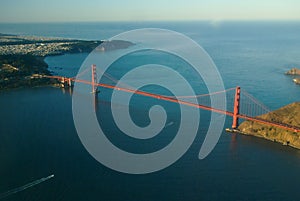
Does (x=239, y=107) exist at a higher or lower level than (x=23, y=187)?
higher

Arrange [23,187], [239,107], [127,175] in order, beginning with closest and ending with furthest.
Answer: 1. [23,187]
2. [127,175]
3. [239,107]

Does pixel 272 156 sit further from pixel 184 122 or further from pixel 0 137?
pixel 0 137

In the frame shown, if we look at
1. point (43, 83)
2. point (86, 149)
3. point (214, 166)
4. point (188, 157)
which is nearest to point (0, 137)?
point (86, 149)

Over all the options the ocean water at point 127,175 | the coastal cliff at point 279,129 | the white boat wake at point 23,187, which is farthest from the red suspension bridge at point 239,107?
the white boat wake at point 23,187

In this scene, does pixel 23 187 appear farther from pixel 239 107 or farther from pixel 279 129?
pixel 239 107

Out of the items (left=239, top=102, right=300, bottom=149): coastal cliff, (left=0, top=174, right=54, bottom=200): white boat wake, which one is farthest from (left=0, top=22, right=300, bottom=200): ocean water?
(left=239, top=102, right=300, bottom=149): coastal cliff

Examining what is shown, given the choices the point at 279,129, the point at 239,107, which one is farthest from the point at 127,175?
the point at 239,107

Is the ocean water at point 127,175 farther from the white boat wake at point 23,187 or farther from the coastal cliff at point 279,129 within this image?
the coastal cliff at point 279,129

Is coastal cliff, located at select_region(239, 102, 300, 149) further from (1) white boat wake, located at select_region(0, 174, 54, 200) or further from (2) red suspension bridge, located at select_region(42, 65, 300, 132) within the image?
(1) white boat wake, located at select_region(0, 174, 54, 200)
